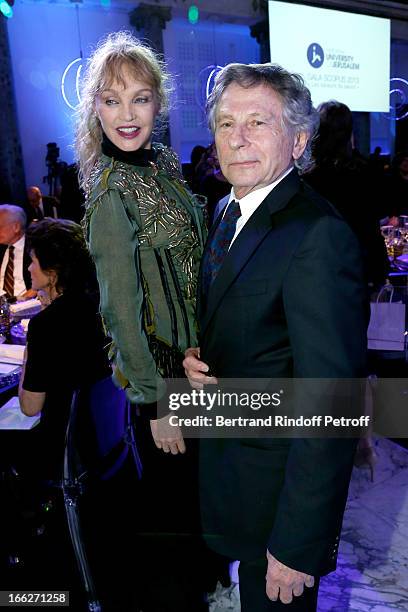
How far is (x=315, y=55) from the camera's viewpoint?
263 inches

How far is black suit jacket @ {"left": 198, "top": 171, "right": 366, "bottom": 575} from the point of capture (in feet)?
2.95

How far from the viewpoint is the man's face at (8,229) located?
3486 millimetres

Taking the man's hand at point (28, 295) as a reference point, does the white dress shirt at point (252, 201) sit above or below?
above

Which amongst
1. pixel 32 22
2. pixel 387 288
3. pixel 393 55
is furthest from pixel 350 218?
pixel 393 55

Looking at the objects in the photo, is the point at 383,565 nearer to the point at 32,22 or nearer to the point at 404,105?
the point at 32,22

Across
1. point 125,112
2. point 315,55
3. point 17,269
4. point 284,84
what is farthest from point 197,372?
point 315,55

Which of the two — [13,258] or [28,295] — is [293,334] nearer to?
[28,295]

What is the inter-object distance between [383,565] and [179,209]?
1559 mm

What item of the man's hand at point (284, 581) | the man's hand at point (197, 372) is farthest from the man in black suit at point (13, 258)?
the man's hand at point (284, 581)

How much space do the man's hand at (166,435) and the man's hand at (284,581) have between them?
0.41m

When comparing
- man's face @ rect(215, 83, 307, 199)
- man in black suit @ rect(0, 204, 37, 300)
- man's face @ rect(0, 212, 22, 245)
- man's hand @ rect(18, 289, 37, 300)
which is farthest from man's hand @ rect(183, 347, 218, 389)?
man's face @ rect(0, 212, 22, 245)

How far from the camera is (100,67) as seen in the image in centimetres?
138

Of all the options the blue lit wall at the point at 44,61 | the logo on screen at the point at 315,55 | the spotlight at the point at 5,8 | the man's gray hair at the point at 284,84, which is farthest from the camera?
the blue lit wall at the point at 44,61

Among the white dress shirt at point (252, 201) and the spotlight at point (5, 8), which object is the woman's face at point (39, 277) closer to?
the white dress shirt at point (252, 201)
